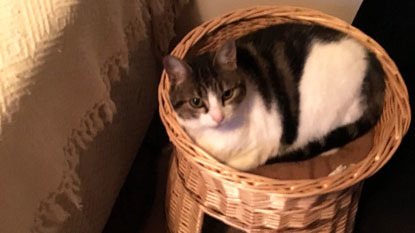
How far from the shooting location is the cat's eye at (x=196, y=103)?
949mm

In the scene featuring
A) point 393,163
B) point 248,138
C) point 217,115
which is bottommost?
point 393,163

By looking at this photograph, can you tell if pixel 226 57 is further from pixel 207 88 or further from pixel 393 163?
pixel 393 163

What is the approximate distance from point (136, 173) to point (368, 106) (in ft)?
2.45

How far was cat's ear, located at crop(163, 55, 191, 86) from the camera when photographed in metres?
0.93

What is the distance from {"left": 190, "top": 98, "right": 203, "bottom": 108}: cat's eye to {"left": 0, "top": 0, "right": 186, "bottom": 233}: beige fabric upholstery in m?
0.17

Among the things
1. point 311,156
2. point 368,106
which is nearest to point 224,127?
point 311,156

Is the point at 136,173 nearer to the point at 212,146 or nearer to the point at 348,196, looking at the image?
the point at 212,146

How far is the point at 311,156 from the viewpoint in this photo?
46.3 inches

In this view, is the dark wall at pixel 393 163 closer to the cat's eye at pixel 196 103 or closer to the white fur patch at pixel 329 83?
the white fur patch at pixel 329 83

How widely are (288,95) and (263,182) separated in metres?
0.26

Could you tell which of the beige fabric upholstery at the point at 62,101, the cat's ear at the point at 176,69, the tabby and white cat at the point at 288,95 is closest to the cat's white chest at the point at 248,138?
the tabby and white cat at the point at 288,95

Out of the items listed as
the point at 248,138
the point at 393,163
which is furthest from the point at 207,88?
the point at 393,163

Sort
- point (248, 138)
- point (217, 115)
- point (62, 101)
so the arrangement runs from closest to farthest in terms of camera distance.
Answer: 1. point (62, 101)
2. point (217, 115)
3. point (248, 138)

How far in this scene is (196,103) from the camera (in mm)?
954
